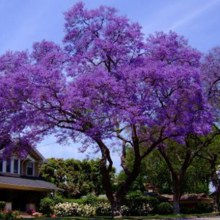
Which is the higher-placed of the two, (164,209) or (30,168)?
(30,168)

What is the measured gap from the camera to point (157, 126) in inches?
1187

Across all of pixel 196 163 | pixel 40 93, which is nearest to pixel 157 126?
pixel 40 93

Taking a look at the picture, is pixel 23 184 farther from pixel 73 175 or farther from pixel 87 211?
pixel 73 175

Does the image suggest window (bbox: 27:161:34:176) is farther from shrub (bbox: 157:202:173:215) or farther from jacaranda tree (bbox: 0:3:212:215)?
jacaranda tree (bbox: 0:3:212:215)

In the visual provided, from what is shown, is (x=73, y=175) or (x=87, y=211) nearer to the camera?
(x=87, y=211)

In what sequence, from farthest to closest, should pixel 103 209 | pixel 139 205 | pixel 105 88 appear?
pixel 139 205
pixel 103 209
pixel 105 88

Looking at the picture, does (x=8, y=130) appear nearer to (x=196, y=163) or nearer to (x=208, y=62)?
(x=208, y=62)

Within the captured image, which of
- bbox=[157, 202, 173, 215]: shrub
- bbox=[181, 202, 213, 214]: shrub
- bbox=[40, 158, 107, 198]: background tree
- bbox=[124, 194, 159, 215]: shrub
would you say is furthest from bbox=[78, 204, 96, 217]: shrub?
bbox=[40, 158, 107, 198]: background tree

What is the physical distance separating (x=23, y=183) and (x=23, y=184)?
1.77 ft

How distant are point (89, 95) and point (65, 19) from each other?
689 cm

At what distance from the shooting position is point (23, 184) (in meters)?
45.1

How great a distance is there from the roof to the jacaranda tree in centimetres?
1440

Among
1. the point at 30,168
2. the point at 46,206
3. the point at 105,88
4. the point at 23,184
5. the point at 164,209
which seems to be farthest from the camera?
the point at 30,168

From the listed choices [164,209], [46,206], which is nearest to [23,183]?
[46,206]
